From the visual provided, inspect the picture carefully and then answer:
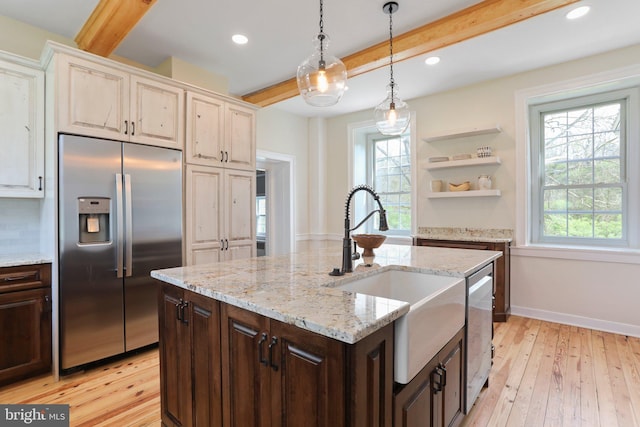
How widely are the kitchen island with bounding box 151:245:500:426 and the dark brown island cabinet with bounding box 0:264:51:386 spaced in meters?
1.35

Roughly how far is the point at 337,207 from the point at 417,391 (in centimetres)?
420

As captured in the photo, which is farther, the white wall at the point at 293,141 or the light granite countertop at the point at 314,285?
the white wall at the point at 293,141

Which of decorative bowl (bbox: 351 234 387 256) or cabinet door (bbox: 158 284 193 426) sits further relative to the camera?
decorative bowl (bbox: 351 234 387 256)

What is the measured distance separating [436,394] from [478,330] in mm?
670

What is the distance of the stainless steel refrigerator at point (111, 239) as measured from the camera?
237 cm

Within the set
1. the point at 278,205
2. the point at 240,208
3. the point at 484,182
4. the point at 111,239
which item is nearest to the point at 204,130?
the point at 240,208

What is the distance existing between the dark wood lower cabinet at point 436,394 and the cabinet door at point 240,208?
2482 millimetres

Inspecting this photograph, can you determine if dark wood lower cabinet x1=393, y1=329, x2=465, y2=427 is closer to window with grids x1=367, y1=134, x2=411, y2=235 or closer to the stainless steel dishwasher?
the stainless steel dishwasher

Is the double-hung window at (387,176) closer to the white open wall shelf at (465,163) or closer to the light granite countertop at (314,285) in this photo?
the white open wall shelf at (465,163)

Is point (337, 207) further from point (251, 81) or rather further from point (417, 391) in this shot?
point (417, 391)

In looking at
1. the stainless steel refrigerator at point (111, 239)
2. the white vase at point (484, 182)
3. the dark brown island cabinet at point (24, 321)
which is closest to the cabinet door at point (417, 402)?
the stainless steel refrigerator at point (111, 239)

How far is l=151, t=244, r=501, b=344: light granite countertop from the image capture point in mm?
1000

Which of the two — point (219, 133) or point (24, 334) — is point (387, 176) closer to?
point (219, 133)

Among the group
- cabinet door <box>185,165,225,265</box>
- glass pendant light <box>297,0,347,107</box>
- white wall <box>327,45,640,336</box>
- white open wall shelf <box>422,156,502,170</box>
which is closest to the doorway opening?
cabinet door <box>185,165,225,265</box>
